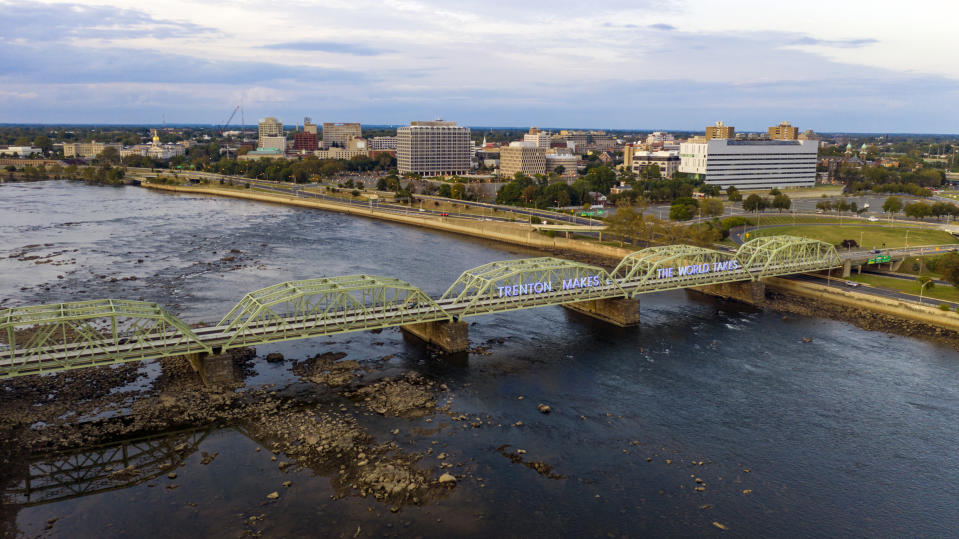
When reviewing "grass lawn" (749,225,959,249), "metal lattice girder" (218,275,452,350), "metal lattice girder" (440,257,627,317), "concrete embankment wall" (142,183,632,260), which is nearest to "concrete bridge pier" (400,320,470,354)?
"metal lattice girder" (218,275,452,350)

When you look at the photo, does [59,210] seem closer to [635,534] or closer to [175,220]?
[175,220]

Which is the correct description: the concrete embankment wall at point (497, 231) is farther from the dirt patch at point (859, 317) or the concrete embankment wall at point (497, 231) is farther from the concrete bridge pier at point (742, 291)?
the dirt patch at point (859, 317)

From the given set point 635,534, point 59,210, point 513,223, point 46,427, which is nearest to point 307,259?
point 513,223

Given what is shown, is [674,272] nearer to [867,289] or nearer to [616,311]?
[616,311]

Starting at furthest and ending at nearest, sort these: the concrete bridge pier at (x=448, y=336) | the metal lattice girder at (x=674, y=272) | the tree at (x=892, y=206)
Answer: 1. the tree at (x=892, y=206)
2. the metal lattice girder at (x=674, y=272)
3. the concrete bridge pier at (x=448, y=336)

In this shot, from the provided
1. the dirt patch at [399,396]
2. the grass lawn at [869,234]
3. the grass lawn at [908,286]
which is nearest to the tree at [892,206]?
the grass lawn at [869,234]

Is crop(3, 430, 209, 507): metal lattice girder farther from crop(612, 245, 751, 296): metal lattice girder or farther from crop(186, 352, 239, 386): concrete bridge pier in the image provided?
crop(612, 245, 751, 296): metal lattice girder
